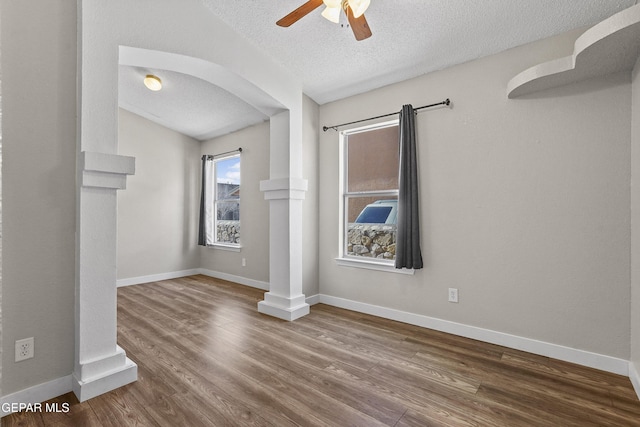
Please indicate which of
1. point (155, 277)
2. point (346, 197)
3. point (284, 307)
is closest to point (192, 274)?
point (155, 277)

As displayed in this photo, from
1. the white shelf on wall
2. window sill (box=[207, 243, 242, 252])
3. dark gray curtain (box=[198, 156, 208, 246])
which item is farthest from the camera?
dark gray curtain (box=[198, 156, 208, 246])

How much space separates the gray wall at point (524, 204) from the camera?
220 cm

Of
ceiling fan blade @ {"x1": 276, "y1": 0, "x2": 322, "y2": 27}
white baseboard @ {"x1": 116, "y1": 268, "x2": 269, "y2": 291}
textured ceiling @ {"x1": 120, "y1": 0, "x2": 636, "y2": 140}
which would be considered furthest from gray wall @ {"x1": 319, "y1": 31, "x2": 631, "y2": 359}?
white baseboard @ {"x1": 116, "y1": 268, "x2": 269, "y2": 291}

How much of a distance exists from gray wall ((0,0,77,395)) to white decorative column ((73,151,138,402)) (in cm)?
10

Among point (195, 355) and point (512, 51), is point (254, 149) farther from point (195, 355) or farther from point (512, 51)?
point (512, 51)

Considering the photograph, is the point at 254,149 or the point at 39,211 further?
the point at 254,149

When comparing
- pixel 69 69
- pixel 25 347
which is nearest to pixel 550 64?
pixel 69 69

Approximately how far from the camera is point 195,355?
242cm

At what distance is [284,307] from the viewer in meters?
3.24

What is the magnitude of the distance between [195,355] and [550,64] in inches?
129

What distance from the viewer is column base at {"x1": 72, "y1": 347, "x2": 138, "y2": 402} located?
6.13ft

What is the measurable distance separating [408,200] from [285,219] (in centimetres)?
124

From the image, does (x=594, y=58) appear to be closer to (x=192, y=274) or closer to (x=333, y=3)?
(x=333, y=3)

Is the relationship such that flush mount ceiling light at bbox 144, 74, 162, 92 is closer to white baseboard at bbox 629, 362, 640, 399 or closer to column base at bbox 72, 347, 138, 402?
column base at bbox 72, 347, 138, 402
